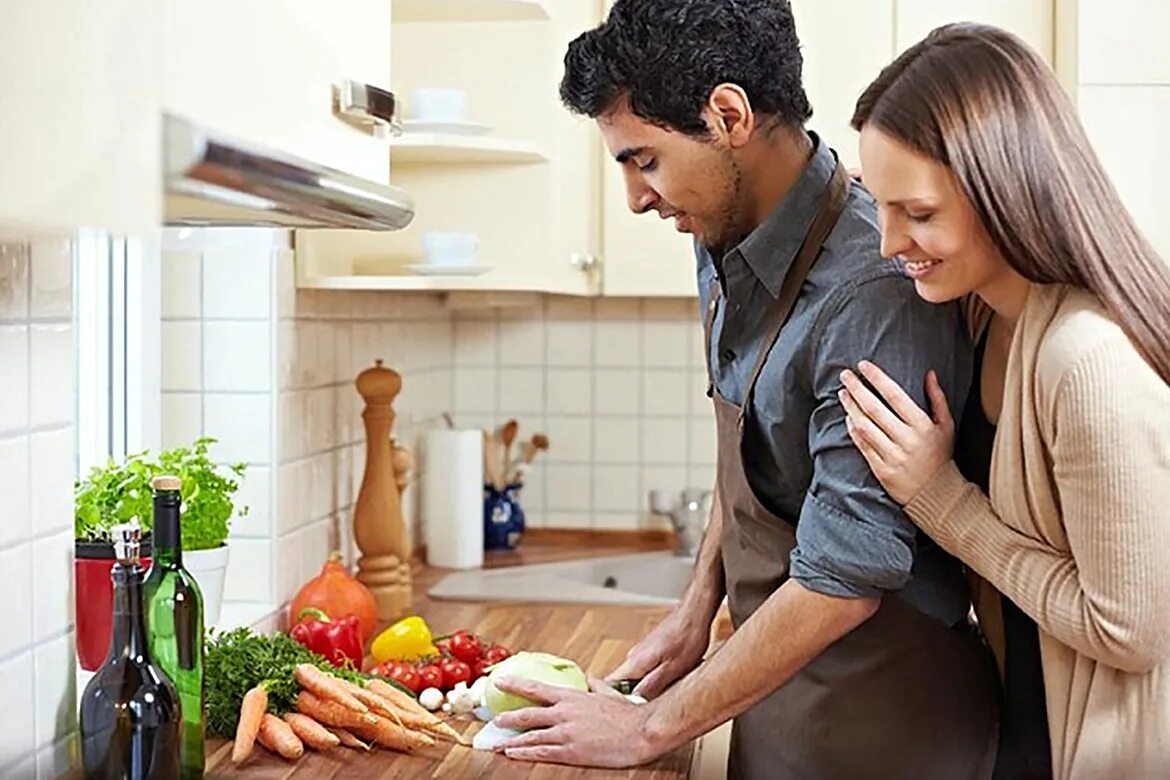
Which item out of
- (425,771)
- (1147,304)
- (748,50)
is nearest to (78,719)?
(425,771)

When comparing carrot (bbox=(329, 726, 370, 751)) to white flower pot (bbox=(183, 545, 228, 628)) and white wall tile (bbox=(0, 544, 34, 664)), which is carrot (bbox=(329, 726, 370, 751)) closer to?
white flower pot (bbox=(183, 545, 228, 628))

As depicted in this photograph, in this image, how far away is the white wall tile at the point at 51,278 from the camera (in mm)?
1726

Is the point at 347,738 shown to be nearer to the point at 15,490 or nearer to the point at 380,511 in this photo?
the point at 15,490

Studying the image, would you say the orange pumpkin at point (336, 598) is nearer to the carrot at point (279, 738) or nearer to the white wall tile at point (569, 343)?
the carrot at point (279, 738)

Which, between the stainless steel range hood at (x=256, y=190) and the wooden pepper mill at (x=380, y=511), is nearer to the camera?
the stainless steel range hood at (x=256, y=190)

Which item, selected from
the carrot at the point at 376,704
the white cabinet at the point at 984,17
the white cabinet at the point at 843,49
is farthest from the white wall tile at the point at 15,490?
the white cabinet at the point at 984,17

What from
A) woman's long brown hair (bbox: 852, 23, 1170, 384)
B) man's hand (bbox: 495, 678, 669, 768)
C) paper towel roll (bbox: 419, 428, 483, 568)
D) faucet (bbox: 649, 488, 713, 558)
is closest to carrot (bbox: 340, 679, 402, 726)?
man's hand (bbox: 495, 678, 669, 768)

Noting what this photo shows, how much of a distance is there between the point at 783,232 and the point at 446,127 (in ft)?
3.42

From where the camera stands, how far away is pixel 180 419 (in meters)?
2.60

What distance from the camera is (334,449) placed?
2.87 metres

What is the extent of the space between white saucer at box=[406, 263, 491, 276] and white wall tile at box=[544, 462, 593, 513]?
1032mm

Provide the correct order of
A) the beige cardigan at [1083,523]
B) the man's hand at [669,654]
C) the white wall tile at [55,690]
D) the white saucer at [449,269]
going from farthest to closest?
the white saucer at [449,269] < the man's hand at [669,654] < the white wall tile at [55,690] < the beige cardigan at [1083,523]

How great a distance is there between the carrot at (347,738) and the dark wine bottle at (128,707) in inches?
12.9

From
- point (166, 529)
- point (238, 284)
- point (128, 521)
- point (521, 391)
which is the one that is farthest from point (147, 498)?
point (521, 391)
